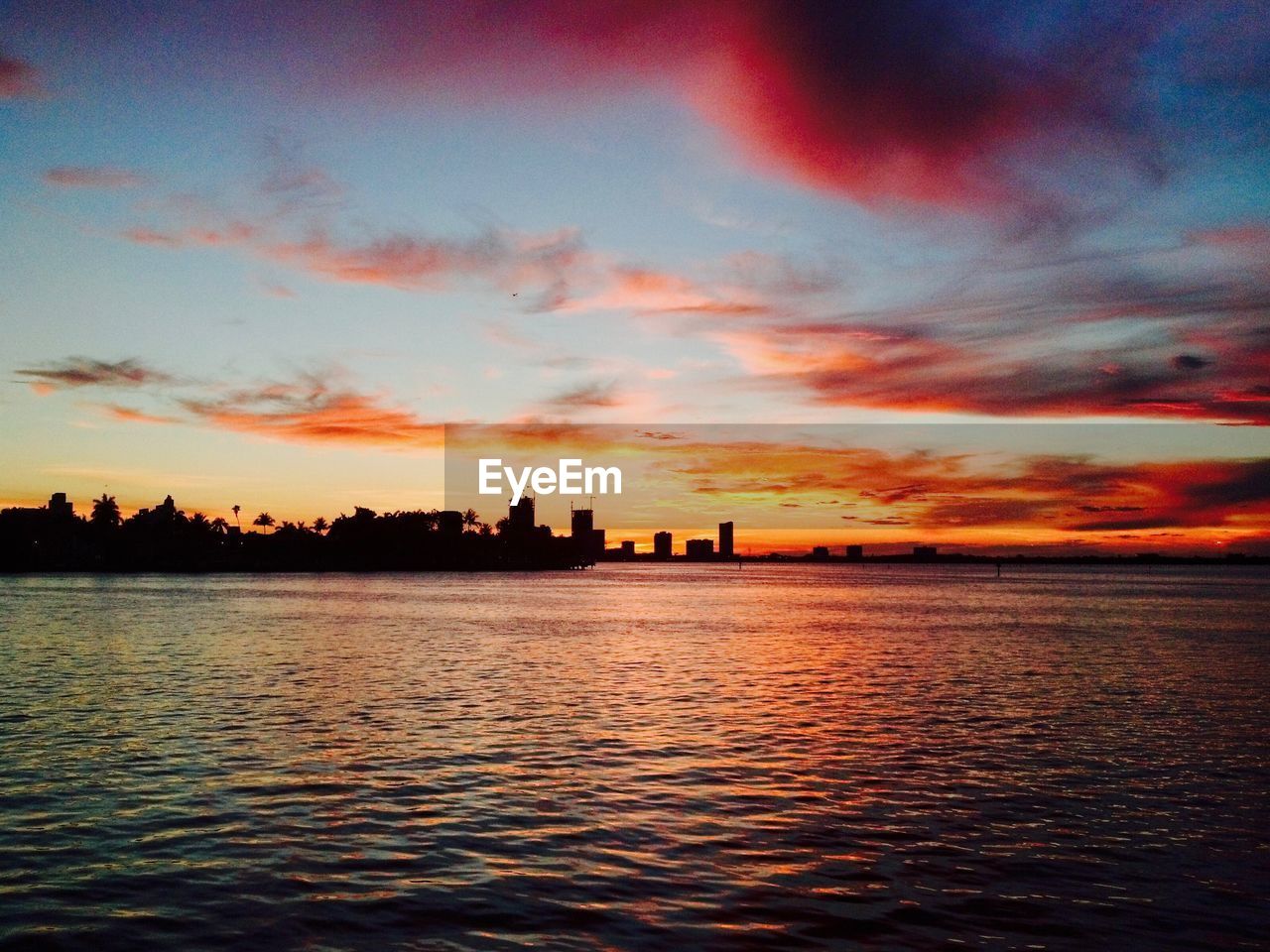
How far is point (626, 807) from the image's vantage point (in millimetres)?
24188

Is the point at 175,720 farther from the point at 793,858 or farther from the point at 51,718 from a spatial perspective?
the point at 793,858

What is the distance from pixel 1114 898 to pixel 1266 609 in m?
156

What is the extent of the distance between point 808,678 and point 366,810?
3506 centimetres

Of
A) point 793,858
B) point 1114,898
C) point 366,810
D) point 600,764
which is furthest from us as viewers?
point 600,764

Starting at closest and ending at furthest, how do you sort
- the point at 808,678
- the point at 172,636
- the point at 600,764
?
the point at 600,764 < the point at 808,678 < the point at 172,636

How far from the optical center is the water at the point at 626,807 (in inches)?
656

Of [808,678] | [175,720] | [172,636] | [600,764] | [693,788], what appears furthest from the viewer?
[172,636]

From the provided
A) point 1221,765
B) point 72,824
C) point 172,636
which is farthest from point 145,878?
point 172,636

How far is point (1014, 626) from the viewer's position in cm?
10356

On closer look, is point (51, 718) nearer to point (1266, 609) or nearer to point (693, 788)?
point (693, 788)

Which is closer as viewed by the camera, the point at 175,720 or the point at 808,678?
the point at 175,720

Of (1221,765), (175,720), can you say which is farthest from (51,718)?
(1221,765)

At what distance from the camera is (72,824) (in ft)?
72.6

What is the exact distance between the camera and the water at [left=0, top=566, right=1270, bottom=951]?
1666 centimetres
